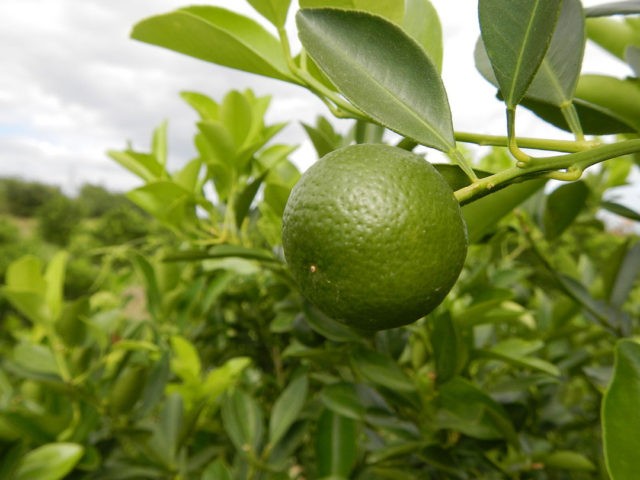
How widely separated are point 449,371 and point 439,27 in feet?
1.53

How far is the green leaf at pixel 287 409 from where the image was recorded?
0.96 meters

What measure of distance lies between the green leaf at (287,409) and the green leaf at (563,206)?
1.72ft

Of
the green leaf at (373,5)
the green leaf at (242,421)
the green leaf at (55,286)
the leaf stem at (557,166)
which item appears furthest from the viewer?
the green leaf at (55,286)

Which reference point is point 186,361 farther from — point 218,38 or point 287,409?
point 218,38

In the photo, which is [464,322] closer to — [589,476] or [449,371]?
[449,371]

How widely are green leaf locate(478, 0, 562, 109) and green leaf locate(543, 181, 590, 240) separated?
1.44 feet

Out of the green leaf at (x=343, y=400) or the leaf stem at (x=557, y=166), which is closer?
the leaf stem at (x=557, y=166)

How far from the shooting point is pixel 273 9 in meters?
0.57

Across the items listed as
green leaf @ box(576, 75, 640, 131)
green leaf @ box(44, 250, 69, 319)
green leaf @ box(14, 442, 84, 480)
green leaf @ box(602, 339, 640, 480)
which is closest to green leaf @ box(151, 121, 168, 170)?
green leaf @ box(44, 250, 69, 319)

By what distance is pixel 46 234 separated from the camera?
10.6 m

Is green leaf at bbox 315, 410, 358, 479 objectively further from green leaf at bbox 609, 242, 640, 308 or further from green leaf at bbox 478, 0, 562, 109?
green leaf at bbox 478, 0, 562, 109

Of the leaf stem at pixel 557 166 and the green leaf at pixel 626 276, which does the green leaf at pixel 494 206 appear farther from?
the green leaf at pixel 626 276

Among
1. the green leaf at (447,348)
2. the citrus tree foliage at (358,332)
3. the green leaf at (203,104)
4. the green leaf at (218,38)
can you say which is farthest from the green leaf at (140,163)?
the green leaf at (447,348)

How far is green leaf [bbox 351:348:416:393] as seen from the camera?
0.78 meters
